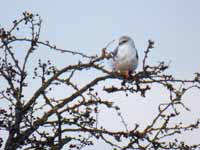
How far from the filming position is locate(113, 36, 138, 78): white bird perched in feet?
41.7

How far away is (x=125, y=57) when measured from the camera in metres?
12.8

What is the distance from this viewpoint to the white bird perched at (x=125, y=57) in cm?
1270

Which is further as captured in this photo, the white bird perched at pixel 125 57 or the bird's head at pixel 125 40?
the bird's head at pixel 125 40

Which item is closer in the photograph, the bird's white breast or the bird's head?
the bird's white breast

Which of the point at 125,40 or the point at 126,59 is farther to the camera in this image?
the point at 125,40

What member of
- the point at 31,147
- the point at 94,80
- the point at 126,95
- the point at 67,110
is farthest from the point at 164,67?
the point at 31,147

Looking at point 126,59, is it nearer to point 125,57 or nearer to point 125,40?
point 125,57

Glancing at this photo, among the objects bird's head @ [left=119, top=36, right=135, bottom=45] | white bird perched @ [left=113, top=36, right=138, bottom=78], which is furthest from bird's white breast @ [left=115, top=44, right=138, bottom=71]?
bird's head @ [left=119, top=36, right=135, bottom=45]

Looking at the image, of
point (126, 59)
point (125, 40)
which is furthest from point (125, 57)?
point (125, 40)

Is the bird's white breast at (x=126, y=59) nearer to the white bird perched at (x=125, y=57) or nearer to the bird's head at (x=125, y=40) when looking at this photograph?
the white bird perched at (x=125, y=57)

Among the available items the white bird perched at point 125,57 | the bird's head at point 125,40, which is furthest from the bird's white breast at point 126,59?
the bird's head at point 125,40

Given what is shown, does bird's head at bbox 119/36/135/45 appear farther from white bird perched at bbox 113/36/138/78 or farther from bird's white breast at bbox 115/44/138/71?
bird's white breast at bbox 115/44/138/71

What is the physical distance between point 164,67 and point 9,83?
3.38m

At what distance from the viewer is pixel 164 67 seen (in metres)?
9.62
